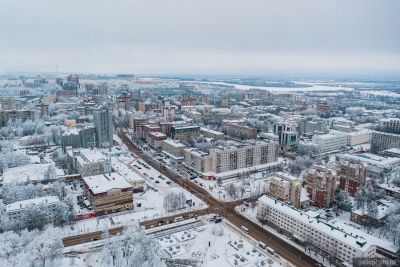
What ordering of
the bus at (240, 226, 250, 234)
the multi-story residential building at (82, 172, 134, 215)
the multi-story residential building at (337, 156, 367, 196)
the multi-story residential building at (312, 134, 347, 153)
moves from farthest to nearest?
the multi-story residential building at (312, 134, 347, 153) < the multi-story residential building at (337, 156, 367, 196) < the multi-story residential building at (82, 172, 134, 215) < the bus at (240, 226, 250, 234)

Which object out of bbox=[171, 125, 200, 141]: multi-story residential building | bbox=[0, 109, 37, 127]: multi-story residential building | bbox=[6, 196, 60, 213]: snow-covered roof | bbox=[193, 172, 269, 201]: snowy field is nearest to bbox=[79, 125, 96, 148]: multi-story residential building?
bbox=[171, 125, 200, 141]: multi-story residential building

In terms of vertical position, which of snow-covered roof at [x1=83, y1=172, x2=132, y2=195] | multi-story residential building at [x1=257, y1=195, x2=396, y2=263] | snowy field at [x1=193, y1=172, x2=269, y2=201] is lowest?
snowy field at [x1=193, y1=172, x2=269, y2=201]

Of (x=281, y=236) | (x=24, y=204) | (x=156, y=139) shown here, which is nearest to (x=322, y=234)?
(x=281, y=236)

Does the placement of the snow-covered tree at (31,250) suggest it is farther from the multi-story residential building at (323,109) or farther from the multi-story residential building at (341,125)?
the multi-story residential building at (323,109)

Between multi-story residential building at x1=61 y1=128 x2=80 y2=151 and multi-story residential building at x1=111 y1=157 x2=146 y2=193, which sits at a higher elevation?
multi-story residential building at x1=61 y1=128 x2=80 y2=151

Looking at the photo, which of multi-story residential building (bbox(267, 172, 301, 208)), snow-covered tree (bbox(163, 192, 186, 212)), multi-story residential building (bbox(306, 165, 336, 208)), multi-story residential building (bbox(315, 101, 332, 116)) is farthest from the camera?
multi-story residential building (bbox(315, 101, 332, 116))

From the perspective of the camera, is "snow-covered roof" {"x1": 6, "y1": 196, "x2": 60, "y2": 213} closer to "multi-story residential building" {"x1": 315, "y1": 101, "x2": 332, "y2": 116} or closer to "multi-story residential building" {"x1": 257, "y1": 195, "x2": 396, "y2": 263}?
"multi-story residential building" {"x1": 257, "y1": 195, "x2": 396, "y2": 263}

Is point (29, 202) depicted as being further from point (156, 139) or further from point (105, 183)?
point (156, 139)
